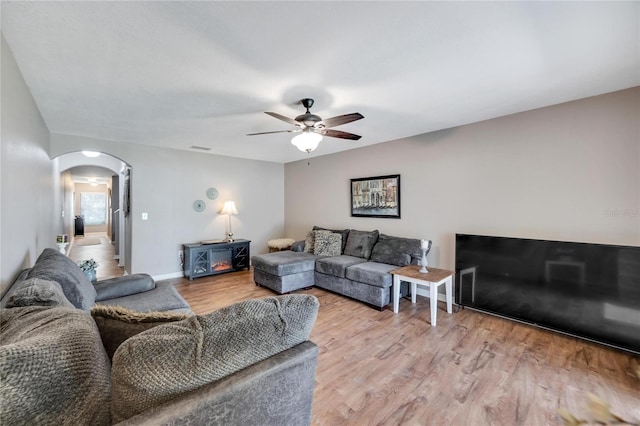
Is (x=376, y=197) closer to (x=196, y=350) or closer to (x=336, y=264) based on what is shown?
(x=336, y=264)

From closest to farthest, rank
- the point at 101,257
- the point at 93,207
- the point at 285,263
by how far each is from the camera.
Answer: the point at 285,263, the point at 101,257, the point at 93,207

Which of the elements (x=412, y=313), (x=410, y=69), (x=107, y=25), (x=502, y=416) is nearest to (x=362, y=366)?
(x=502, y=416)

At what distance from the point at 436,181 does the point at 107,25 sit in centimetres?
378

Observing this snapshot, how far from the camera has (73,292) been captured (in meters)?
1.82

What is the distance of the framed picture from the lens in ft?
14.2

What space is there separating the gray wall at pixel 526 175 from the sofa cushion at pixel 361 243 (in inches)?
11.7

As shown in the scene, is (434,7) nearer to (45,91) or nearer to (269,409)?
(269,409)

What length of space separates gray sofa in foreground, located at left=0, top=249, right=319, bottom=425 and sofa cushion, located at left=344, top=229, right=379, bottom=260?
3.29 m

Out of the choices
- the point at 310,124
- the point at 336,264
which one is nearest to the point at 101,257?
the point at 336,264

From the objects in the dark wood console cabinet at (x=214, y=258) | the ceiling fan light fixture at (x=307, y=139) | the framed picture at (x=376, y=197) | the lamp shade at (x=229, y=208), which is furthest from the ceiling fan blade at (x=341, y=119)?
the dark wood console cabinet at (x=214, y=258)

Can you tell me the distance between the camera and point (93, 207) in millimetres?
13047

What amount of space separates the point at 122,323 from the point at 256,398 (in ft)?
2.07

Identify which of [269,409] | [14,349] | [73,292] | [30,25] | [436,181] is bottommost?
[269,409]

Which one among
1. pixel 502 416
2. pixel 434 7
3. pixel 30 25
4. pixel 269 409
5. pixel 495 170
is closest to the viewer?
pixel 269 409
